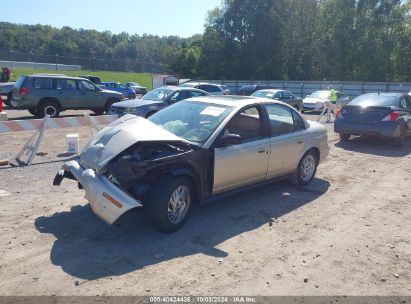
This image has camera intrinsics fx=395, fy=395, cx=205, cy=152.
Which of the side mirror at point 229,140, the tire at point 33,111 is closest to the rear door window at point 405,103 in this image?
the side mirror at point 229,140

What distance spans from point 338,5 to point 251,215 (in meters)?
54.0

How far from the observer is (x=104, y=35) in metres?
131

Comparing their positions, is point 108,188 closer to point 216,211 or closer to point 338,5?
point 216,211

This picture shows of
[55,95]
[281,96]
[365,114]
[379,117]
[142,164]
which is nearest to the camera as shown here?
[142,164]

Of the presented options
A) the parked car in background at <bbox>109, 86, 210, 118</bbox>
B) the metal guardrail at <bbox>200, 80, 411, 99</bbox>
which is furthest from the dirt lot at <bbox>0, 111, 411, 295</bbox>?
the metal guardrail at <bbox>200, 80, 411, 99</bbox>

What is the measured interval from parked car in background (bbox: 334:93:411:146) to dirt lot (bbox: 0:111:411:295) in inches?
181

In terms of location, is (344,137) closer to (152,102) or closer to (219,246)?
(152,102)

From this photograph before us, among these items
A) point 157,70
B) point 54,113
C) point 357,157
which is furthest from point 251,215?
point 157,70

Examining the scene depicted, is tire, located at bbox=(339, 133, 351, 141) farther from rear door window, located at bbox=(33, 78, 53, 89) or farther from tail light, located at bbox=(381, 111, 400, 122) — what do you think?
rear door window, located at bbox=(33, 78, 53, 89)

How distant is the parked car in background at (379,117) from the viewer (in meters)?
11.2

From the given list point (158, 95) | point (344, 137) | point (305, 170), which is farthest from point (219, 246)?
point (158, 95)

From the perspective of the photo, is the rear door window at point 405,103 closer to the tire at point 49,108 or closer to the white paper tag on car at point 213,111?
the white paper tag on car at point 213,111

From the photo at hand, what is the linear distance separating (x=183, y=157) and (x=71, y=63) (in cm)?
5770

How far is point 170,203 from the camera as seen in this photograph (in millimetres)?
4809
